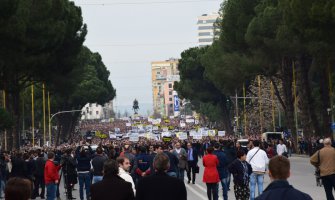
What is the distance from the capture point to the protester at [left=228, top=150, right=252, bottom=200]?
18344 millimetres

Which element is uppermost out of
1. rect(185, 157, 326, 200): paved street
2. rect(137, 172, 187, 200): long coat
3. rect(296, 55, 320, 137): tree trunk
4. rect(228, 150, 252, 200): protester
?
rect(296, 55, 320, 137): tree trunk

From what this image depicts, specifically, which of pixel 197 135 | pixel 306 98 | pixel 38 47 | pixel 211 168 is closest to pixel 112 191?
pixel 211 168

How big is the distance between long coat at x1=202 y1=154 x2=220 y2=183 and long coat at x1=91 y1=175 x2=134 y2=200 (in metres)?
10.2

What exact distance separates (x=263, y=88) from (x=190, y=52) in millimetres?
15700

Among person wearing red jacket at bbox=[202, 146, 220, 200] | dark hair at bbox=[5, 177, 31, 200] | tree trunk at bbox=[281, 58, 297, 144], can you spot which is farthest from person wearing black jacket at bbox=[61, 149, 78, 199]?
tree trunk at bbox=[281, 58, 297, 144]

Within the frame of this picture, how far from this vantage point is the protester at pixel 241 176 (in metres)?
18.3

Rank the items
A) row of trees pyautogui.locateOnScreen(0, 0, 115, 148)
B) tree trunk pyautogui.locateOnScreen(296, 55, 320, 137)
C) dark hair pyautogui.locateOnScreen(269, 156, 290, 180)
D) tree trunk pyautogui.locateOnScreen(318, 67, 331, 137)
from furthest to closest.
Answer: tree trunk pyautogui.locateOnScreen(318, 67, 331, 137)
tree trunk pyautogui.locateOnScreen(296, 55, 320, 137)
row of trees pyautogui.locateOnScreen(0, 0, 115, 148)
dark hair pyautogui.locateOnScreen(269, 156, 290, 180)

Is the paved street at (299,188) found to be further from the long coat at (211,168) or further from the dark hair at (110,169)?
the dark hair at (110,169)

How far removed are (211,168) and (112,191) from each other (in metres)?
10.4

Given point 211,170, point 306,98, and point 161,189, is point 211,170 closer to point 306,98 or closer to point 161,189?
point 161,189

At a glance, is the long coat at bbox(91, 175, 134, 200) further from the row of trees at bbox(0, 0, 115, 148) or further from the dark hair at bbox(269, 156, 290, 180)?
the row of trees at bbox(0, 0, 115, 148)

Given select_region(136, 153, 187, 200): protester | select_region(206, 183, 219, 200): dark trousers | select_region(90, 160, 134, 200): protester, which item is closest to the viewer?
select_region(136, 153, 187, 200): protester

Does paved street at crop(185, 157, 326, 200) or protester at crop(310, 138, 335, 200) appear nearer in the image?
protester at crop(310, 138, 335, 200)

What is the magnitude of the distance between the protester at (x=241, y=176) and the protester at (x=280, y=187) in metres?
10.9
